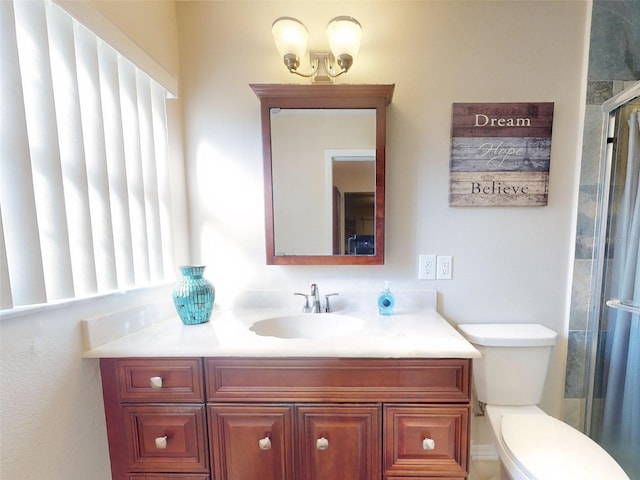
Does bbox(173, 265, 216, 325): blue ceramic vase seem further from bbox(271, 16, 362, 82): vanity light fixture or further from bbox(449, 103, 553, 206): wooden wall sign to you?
bbox(449, 103, 553, 206): wooden wall sign

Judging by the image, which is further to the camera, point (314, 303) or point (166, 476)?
point (314, 303)

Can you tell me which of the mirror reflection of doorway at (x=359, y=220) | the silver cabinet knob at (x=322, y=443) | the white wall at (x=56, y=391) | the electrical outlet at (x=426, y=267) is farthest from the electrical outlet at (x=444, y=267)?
the white wall at (x=56, y=391)

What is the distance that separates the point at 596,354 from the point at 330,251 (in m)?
1.41

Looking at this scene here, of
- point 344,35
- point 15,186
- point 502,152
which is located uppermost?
point 344,35

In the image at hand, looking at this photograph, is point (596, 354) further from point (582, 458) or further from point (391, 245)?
point (391, 245)

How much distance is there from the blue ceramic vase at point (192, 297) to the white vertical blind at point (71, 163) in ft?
0.55

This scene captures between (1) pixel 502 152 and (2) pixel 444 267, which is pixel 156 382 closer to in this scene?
(2) pixel 444 267

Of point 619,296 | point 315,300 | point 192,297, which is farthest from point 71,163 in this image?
point 619,296

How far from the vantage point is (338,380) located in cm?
86

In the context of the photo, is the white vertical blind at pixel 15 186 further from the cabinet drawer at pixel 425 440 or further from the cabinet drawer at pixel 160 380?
the cabinet drawer at pixel 425 440

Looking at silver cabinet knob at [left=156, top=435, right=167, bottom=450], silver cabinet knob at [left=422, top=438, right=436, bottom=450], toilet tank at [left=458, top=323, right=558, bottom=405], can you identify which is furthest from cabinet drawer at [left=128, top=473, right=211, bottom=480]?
toilet tank at [left=458, top=323, right=558, bottom=405]

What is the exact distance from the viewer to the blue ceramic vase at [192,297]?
3.54 ft

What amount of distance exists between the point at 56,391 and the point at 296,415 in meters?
0.75

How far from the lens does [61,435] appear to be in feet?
2.56
